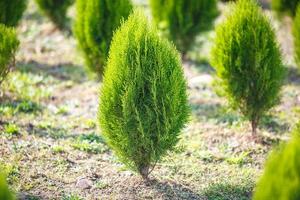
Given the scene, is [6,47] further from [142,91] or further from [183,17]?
[183,17]

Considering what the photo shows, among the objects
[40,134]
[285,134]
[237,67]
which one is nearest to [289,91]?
[285,134]

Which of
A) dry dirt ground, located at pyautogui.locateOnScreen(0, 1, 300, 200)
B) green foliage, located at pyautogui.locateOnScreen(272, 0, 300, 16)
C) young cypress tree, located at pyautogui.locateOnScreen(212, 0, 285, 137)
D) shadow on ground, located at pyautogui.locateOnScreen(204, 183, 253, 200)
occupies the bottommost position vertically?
shadow on ground, located at pyautogui.locateOnScreen(204, 183, 253, 200)

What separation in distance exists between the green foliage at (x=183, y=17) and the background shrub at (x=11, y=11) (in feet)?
7.81

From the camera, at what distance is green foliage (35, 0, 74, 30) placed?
11352 millimetres

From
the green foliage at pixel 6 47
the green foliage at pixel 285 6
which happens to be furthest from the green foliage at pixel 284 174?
the green foliage at pixel 285 6

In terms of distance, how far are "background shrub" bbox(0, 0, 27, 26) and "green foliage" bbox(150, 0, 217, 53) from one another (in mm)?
2382

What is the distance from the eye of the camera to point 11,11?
9281 millimetres

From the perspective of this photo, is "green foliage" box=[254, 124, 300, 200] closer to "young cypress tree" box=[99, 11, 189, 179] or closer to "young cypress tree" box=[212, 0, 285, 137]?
"young cypress tree" box=[99, 11, 189, 179]

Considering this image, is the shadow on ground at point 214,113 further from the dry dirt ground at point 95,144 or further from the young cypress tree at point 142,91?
the young cypress tree at point 142,91

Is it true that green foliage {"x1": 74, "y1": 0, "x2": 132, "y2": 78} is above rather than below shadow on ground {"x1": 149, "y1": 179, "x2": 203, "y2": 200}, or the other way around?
above

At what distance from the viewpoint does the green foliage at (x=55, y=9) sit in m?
11.4

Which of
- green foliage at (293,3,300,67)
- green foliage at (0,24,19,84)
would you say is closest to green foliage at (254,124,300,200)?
green foliage at (0,24,19,84)

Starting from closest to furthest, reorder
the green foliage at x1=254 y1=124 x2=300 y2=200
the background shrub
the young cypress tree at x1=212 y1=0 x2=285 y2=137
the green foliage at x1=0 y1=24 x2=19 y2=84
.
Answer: the green foliage at x1=254 y1=124 x2=300 y2=200
the young cypress tree at x1=212 y1=0 x2=285 y2=137
the green foliage at x1=0 y1=24 x2=19 y2=84
the background shrub

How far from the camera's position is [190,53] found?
10.5 meters
